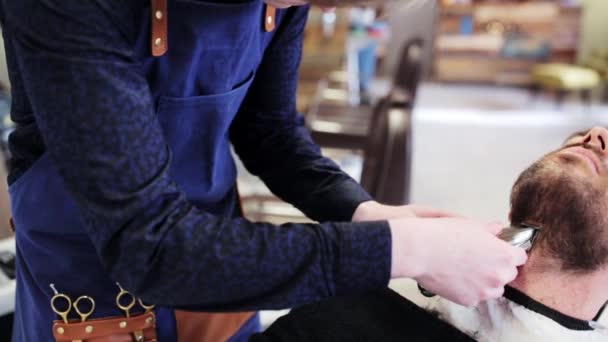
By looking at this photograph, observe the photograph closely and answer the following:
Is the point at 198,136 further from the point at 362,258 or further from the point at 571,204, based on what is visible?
the point at 571,204

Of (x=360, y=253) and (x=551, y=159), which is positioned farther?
(x=551, y=159)

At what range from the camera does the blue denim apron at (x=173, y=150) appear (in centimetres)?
85

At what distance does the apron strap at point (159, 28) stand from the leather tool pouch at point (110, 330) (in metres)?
0.44

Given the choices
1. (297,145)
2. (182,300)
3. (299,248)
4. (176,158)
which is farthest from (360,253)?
(297,145)

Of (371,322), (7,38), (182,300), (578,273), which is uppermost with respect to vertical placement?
(7,38)

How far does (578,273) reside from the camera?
43.8 inches

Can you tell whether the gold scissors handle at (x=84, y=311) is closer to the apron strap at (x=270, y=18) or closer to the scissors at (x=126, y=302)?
the scissors at (x=126, y=302)

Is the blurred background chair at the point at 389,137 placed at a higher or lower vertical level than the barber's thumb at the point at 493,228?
lower

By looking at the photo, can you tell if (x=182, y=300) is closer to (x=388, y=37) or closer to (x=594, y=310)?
(x=594, y=310)

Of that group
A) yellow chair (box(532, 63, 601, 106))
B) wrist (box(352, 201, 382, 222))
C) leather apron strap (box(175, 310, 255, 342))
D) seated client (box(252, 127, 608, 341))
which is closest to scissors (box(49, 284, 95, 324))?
leather apron strap (box(175, 310, 255, 342))

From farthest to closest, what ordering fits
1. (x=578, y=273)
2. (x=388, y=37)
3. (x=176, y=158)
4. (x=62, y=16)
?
(x=388, y=37) < (x=578, y=273) < (x=176, y=158) < (x=62, y=16)

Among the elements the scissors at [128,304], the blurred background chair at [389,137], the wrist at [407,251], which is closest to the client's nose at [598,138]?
the wrist at [407,251]

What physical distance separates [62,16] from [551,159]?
90cm

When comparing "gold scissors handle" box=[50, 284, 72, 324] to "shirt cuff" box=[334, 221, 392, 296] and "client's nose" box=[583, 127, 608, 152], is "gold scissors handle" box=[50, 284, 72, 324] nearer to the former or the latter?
"shirt cuff" box=[334, 221, 392, 296]
